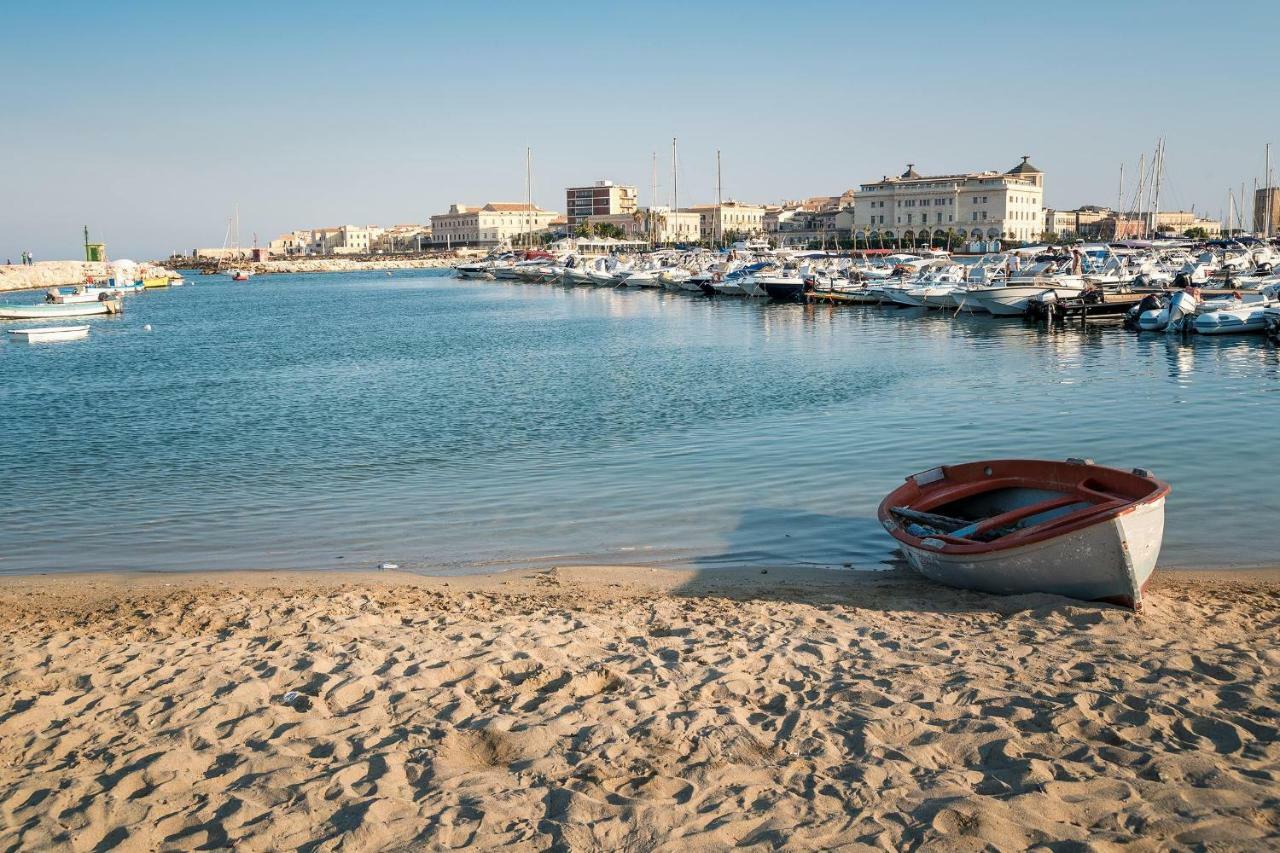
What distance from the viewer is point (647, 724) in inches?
247

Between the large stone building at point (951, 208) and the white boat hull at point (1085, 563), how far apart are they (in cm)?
12644

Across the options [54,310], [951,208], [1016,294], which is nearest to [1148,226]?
[951,208]

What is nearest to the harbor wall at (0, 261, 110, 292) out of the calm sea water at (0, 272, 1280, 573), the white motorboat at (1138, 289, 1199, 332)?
the calm sea water at (0, 272, 1280, 573)

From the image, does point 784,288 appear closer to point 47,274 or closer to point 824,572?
point 824,572

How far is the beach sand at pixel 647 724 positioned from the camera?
5.06 meters

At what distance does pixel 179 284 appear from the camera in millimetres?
120875

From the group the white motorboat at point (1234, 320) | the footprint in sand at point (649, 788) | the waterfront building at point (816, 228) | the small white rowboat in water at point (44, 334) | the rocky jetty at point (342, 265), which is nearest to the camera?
the footprint in sand at point (649, 788)

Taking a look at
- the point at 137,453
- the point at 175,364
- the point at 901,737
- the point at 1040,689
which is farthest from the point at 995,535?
the point at 175,364

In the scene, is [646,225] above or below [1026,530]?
above

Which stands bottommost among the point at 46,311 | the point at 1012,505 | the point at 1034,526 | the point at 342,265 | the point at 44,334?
the point at 1012,505

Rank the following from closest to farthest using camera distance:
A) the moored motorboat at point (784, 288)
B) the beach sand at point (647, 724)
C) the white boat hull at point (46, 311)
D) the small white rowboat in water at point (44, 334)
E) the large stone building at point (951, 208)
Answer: the beach sand at point (647, 724) < the small white rowboat in water at point (44, 334) < the white boat hull at point (46, 311) < the moored motorboat at point (784, 288) < the large stone building at point (951, 208)

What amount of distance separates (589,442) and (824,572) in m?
8.67

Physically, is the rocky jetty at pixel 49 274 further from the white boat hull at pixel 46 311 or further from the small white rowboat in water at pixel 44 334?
the small white rowboat in water at pixel 44 334

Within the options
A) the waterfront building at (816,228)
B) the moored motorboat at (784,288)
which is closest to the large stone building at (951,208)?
the waterfront building at (816,228)
